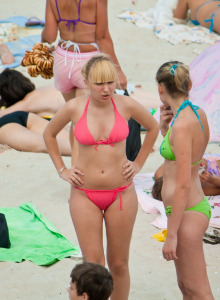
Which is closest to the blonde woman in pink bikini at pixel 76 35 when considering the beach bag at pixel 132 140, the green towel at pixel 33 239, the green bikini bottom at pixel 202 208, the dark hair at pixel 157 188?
the beach bag at pixel 132 140

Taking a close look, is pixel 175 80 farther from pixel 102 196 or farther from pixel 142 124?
pixel 102 196

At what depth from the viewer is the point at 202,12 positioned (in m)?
11.5

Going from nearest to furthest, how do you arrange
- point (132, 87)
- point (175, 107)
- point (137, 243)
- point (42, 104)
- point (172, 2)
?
point (175, 107) < point (137, 243) < point (42, 104) < point (132, 87) < point (172, 2)

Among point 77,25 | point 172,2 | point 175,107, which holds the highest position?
point 175,107

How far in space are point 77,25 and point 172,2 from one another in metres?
6.54

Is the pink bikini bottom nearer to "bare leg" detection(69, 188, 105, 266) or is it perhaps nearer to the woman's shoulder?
"bare leg" detection(69, 188, 105, 266)

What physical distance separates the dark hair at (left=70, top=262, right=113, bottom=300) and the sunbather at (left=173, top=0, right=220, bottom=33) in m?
8.62

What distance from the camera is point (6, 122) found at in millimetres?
7492

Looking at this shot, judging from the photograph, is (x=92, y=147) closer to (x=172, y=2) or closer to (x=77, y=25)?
(x=77, y=25)

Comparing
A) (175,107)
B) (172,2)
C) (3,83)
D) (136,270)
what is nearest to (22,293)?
(136,270)

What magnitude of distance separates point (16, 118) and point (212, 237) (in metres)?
3.02

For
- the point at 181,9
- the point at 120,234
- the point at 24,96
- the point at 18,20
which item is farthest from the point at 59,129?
the point at 18,20

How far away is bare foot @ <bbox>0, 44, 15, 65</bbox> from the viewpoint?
10148 mm

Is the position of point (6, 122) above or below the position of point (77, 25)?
below
